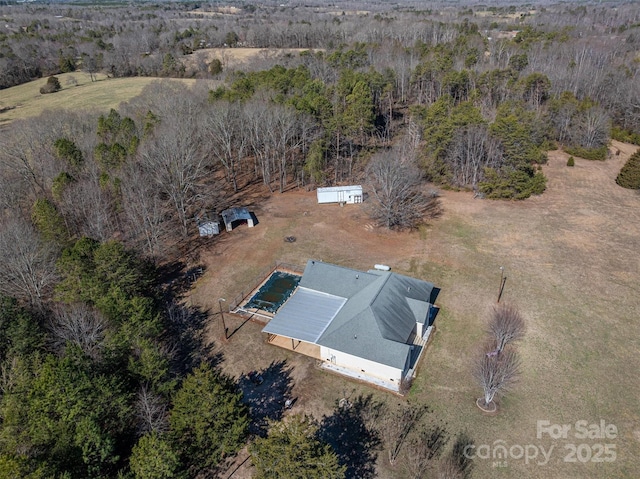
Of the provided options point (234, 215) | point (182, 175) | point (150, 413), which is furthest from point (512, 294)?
point (182, 175)

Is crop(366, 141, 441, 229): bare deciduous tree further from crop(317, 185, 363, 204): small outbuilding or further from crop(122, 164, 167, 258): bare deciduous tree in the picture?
crop(122, 164, 167, 258): bare deciduous tree

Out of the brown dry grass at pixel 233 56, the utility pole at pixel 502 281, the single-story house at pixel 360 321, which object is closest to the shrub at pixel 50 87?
the brown dry grass at pixel 233 56

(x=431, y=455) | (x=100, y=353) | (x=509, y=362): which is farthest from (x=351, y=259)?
(x=100, y=353)

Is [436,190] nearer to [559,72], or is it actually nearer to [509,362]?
[509,362]

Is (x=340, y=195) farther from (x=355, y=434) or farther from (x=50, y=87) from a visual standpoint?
(x=50, y=87)

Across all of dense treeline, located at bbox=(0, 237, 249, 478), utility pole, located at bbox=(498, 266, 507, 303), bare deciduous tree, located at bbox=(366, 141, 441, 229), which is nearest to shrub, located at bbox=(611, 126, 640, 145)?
bare deciduous tree, located at bbox=(366, 141, 441, 229)
